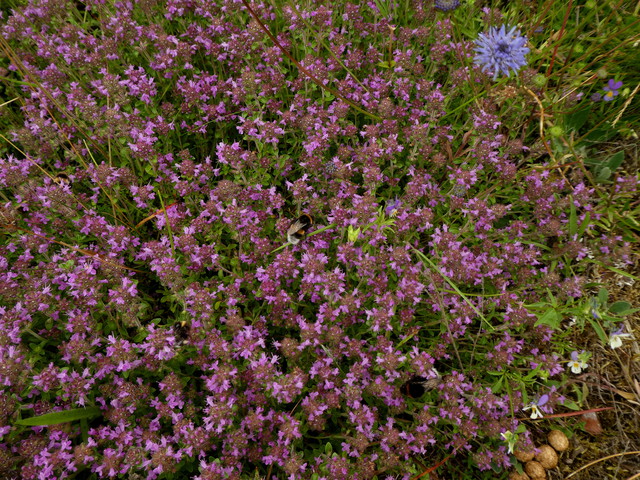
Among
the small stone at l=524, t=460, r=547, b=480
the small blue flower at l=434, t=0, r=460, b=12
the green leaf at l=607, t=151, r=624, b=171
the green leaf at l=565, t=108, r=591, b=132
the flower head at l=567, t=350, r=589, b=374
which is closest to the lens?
the flower head at l=567, t=350, r=589, b=374

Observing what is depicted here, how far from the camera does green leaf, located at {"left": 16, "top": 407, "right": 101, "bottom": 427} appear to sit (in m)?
3.05

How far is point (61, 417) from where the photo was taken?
320 cm

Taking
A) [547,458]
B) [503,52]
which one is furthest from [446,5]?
[547,458]

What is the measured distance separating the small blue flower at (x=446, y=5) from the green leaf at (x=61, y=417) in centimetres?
476

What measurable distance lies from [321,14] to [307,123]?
48.0 inches

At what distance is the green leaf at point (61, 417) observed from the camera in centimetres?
305

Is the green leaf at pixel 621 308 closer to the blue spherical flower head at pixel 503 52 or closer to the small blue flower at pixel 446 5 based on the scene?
the blue spherical flower head at pixel 503 52

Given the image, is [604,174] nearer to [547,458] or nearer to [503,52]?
[503,52]

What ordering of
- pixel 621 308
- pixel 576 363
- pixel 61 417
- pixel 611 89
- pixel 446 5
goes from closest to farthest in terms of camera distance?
1. pixel 61 417
2. pixel 621 308
3. pixel 576 363
4. pixel 446 5
5. pixel 611 89

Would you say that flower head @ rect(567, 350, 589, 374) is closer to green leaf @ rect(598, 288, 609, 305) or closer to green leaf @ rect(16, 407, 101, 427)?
green leaf @ rect(598, 288, 609, 305)

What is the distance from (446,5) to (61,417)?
4871 millimetres

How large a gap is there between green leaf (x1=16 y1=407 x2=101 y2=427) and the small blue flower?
4.76m

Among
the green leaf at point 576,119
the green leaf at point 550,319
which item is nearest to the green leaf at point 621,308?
the green leaf at point 550,319

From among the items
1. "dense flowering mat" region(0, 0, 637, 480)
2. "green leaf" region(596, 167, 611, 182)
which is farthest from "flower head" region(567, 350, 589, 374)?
"green leaf" region(596, 167, 611, 182)
